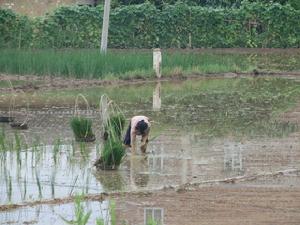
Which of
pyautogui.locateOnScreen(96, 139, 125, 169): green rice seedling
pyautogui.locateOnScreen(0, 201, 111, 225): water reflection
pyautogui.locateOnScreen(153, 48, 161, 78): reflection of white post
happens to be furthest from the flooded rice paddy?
pyautogui.locateOnScreen(153, 48, 161, 78): reflection of white post

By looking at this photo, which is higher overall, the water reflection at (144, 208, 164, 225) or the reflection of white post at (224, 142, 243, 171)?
the reflection of white post at (224, 142, 243, 171)

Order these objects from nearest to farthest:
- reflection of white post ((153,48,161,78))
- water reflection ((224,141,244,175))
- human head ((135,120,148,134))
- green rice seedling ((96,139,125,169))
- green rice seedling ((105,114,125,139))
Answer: green rice seedling ((96,139,125,169)) → water reflection ((224,141,244,175)) → human head ((135,120,148,134)) → green rice seedling ((105,114,125,139)) → reflection of white post ((153,48,161,78))

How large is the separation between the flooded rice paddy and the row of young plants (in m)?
13.4

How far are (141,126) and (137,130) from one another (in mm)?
121

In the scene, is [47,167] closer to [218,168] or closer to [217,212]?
[218,168]

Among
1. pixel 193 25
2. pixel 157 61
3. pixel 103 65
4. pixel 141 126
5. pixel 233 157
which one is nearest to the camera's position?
pixel 141 126

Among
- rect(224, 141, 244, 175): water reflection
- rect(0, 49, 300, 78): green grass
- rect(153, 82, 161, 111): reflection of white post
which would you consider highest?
rect(0, 49, 300, 78): green grass

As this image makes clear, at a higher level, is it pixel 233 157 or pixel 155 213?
pixel 233 157

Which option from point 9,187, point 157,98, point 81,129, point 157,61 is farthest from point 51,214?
point 157,61

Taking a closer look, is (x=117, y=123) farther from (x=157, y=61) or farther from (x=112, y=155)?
(x=157, y=61)

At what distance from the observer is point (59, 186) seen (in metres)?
10.7

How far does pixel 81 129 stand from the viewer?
1388 cm

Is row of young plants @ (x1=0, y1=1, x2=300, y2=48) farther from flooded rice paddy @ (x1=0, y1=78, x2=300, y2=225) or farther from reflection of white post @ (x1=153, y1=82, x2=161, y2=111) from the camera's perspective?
flooded rice paddy @ (x1=0, y1=78, x2=300, y2=225)

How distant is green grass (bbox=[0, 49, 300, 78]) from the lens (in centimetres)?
2306
